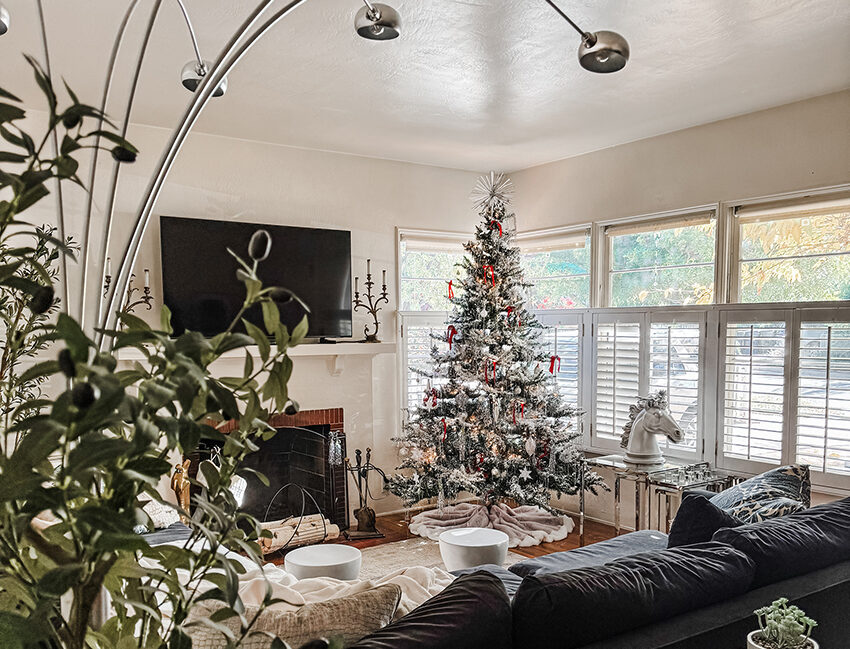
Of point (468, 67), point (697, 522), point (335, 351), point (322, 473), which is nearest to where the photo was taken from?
point (697, 522)

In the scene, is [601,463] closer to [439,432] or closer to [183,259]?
[439,432]

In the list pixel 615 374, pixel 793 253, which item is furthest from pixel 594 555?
pixel 793 253

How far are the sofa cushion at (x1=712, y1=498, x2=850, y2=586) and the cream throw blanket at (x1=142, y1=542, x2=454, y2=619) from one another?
100 cm

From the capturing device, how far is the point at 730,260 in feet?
14.8

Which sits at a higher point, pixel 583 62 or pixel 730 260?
pixel 583 62

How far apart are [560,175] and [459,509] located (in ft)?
9.67

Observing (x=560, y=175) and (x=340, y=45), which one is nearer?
(x=340, y=45)

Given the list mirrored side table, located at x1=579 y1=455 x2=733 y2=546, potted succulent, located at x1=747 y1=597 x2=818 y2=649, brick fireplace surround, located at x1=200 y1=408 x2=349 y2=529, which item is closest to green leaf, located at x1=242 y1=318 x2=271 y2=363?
potted succulent, located at x1=747 y1=597 x2=818 y2=649

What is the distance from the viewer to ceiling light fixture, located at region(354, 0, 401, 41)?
2.07 metres

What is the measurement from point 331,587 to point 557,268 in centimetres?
414

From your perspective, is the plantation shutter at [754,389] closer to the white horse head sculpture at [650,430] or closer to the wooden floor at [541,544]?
the white horse head sculpture at [650,430]

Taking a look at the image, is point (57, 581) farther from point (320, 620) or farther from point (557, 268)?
point (557, 268)

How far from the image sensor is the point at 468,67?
11.7 ft

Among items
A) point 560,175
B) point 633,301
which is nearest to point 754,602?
point 633,301
